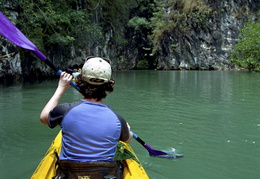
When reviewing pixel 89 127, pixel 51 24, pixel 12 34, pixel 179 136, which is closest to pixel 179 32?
pixel 51 24

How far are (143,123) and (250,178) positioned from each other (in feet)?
8.19

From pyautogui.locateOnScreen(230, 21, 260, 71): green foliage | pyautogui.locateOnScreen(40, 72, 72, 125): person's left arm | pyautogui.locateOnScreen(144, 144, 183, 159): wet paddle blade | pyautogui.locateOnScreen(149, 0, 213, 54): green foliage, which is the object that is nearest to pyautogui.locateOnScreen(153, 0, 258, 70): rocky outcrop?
pyautogui.locateOnScreen(149, 0, 213, 54): green foliage

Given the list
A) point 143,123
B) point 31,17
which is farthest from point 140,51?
point 143,123

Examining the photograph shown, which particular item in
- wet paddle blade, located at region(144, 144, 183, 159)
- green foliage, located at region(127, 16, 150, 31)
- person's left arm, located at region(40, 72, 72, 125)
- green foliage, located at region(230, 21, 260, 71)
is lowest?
wet paddle blade, located at region(144, 144, 183, 159)

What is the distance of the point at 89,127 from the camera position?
162cm

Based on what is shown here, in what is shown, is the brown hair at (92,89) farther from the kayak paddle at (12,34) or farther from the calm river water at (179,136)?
the calm river water at (179,136)

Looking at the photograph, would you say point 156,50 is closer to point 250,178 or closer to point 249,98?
point 249,98

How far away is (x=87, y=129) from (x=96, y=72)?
0.37 metres

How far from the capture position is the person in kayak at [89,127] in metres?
1.63

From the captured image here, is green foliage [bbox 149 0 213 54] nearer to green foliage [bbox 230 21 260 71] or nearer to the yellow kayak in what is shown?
green foliage [bbox 230 21 260 71]

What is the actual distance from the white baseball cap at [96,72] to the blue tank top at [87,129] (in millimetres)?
159

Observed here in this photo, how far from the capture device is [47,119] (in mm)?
1776

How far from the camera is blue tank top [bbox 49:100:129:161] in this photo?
163cm

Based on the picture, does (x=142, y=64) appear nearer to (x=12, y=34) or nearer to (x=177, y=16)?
(x=177, y=16)
